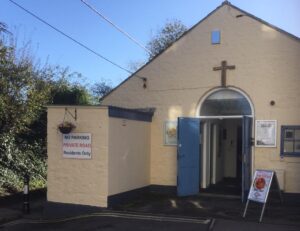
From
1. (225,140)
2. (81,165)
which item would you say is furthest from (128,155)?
(225,140)

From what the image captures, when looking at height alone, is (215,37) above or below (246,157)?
above

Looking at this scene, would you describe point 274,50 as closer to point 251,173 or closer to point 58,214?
point 251,173

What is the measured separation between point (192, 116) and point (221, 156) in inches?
159

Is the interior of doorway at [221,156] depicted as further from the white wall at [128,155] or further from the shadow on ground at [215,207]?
the white wall at [128,155]

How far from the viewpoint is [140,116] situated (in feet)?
44.6

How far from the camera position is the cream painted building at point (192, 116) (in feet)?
38.1

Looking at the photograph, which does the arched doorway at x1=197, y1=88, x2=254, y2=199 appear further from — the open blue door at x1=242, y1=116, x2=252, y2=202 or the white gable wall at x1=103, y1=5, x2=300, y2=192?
the white gable wall at x1=103, y1=5, x2=300, y2=192

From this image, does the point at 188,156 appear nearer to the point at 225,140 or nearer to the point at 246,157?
the point at 246,157

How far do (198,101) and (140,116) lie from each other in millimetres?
Result: 1915

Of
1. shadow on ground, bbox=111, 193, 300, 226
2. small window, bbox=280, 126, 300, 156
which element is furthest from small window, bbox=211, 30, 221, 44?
shadow on ground, bbox=111, 193, 300, 226

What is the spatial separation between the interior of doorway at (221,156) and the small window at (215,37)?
104 inches

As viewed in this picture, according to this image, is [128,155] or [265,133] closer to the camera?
[128,155]

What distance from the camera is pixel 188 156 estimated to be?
13.5 m

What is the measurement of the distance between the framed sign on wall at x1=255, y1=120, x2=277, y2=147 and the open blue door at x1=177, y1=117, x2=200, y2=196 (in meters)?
1.82
